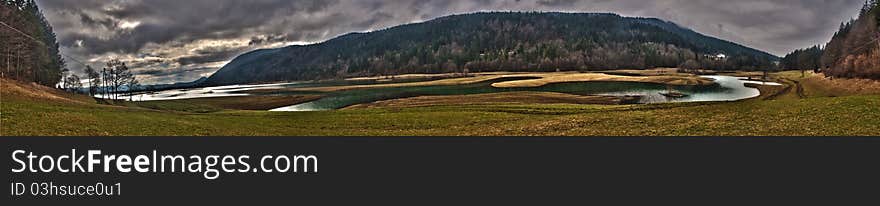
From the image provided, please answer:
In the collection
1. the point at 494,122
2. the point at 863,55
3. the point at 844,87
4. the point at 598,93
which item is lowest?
the point at 494,122

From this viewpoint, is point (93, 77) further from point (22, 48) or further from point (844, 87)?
point (844, 87)

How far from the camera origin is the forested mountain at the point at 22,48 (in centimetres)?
9400

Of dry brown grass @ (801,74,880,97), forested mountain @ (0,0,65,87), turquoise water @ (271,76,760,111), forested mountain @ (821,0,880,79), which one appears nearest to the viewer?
dry brown grass @ (801,74,880,97)

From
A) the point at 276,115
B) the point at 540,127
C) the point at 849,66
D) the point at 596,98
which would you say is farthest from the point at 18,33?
the point at 849,66

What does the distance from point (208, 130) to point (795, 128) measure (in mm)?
43262

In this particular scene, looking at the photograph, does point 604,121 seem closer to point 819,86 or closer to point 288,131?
point 288,131

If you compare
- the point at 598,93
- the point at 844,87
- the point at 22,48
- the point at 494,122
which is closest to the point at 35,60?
the point at 22,48

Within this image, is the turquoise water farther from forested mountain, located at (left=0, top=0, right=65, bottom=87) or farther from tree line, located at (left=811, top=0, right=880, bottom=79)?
forested mountain, located at (left=0, top=0, right=65, bottom=87)

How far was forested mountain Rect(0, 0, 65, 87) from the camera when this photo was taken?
94.0 metres

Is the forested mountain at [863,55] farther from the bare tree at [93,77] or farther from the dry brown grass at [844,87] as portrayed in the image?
the bare tree at [93,77]

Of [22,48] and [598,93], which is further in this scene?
[598,93]

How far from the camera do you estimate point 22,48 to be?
102 meters

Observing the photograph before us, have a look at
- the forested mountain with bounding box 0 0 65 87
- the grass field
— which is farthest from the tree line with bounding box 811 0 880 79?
the forested mountain with bounding box 0 0 65 87

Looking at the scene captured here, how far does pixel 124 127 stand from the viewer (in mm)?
36469
